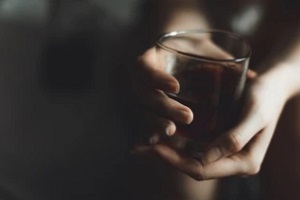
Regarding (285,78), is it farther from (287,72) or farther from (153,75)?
(153,75)

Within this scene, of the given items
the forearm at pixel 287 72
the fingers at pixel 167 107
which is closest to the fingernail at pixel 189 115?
the fingers at pixel 167 107

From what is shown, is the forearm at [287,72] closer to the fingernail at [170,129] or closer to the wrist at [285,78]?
the wrist at [285,78]

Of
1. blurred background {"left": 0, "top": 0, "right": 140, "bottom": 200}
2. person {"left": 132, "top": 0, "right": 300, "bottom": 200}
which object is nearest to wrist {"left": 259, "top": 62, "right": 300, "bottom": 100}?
person {"left": 132, "top": 0, "right": 300, "bottom": 200}

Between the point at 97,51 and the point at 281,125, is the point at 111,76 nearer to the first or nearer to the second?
the point at 97,51

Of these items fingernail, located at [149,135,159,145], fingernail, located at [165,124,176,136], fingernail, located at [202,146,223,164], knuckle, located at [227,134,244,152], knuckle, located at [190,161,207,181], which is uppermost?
fingernail, located at [165,124,176,136]

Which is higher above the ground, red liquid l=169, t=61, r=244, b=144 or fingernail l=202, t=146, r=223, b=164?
red liquid l=169, t=61, r=244, b=144

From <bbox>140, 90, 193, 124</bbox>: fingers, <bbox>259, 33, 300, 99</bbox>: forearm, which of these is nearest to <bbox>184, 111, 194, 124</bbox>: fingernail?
<bbox>140, 90, 193, 124</bbox>: fingers

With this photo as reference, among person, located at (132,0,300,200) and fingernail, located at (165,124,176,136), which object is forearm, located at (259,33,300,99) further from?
fingernail, located at (165,124,176,136)

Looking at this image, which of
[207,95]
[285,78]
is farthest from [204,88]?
[285,78]
